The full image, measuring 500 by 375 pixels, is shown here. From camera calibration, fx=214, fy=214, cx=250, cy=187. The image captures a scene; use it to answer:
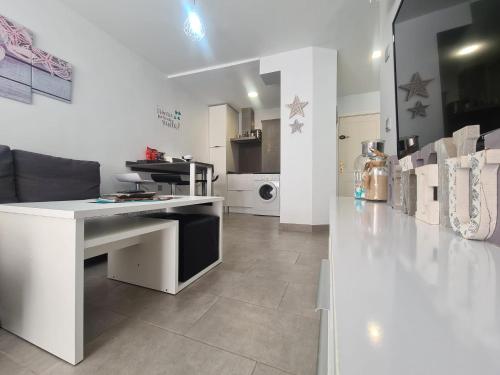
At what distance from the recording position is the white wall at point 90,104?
1.79 metres

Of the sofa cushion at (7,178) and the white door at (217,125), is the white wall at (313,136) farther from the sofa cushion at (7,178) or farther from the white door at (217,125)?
the sofa cushion at (7,178)

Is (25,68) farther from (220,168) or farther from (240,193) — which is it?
(240,193)

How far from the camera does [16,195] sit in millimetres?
1407

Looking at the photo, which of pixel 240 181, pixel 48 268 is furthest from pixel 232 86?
pixel 48 268

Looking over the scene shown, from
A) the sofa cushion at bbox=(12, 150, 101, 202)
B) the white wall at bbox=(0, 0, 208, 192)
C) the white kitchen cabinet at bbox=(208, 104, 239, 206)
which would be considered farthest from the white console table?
the white kitchen cabinet at bbox=(208, 104, 239, 206)

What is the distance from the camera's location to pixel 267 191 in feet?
12.6

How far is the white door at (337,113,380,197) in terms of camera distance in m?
4.03

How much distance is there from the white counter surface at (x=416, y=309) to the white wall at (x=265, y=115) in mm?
4555

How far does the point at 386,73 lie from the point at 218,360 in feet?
6.76

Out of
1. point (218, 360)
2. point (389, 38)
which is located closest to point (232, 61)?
point (389, 38)

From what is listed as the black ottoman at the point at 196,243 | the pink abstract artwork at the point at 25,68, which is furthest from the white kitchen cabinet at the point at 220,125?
the black ottoman at the point at 196,243

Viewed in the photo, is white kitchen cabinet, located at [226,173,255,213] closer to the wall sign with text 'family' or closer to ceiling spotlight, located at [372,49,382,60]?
the wall sign with text 'family'

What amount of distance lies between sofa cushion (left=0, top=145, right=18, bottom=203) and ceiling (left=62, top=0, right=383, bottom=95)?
5.44 ft

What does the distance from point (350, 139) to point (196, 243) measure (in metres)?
3.87
